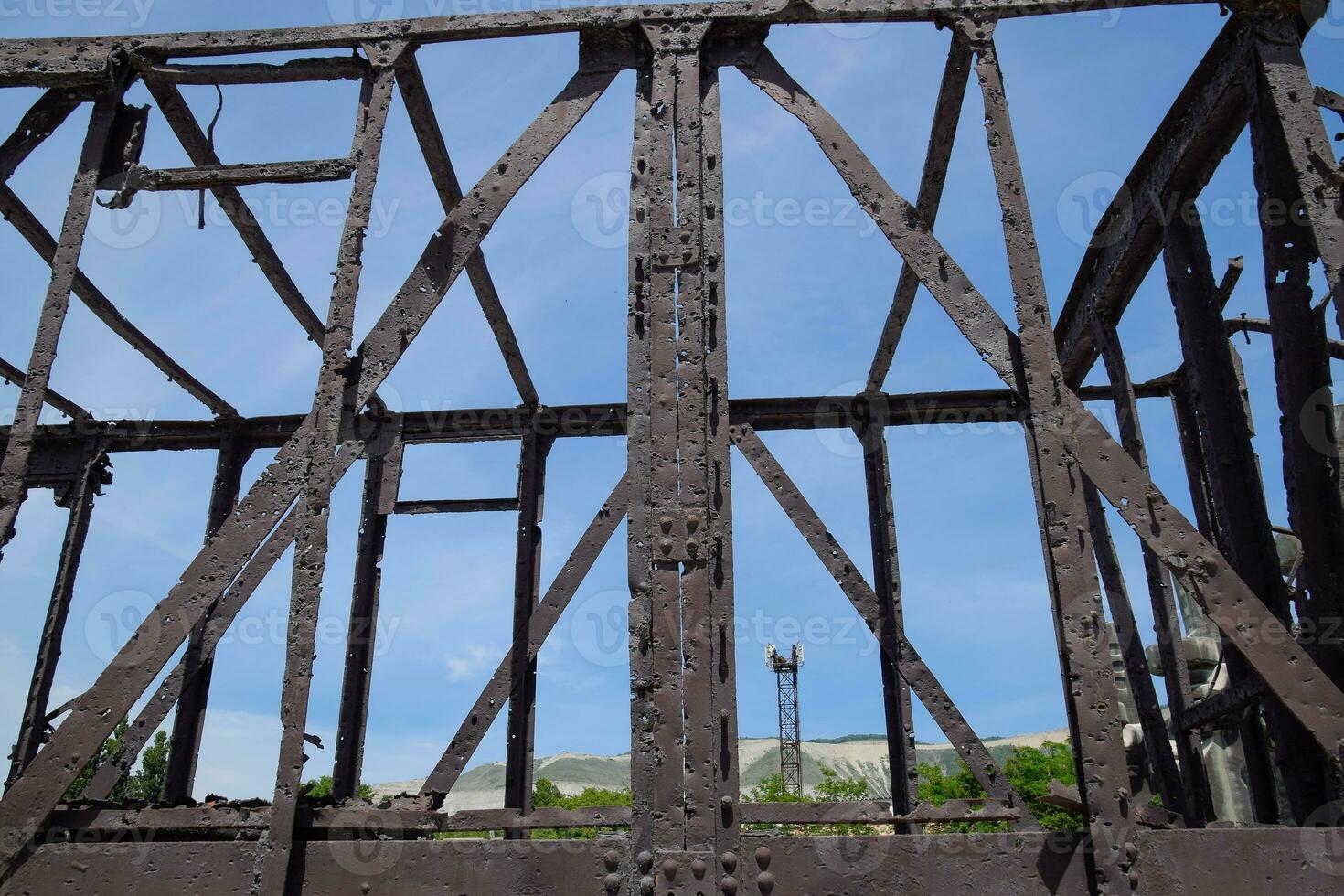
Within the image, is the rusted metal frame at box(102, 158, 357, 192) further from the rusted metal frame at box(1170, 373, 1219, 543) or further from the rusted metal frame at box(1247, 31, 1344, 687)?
the rusted metal frame at box(1170, 373, 1219, 543)

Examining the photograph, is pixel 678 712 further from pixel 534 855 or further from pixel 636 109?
pixel 636 109

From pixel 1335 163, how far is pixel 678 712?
417 cm

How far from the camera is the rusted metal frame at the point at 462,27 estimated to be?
502cm

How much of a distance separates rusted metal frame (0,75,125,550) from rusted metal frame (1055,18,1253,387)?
20.6ft

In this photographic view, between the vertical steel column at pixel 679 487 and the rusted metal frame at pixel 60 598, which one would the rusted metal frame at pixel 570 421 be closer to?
the rusted metal frame at pixel 60 598

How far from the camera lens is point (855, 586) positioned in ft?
25.8

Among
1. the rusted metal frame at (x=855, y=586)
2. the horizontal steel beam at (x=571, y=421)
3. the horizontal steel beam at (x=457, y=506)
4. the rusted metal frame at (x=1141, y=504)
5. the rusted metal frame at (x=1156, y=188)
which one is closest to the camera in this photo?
the rusted metal frame at (x=1141, y=504)

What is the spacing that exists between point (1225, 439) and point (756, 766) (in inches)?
2471

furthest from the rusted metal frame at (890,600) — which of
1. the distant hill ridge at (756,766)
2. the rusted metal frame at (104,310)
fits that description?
the distant hill ridge at (756,766)

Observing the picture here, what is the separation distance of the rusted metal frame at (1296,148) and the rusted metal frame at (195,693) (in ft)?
26.7

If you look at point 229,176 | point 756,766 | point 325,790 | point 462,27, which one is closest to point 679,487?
point 462,27

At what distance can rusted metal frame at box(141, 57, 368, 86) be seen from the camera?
17.8ft

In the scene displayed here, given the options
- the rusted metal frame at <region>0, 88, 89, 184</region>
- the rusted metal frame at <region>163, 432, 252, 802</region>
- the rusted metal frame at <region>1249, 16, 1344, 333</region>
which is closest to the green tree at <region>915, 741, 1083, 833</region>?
the rusted metal frame at <region>163, 432, 252, 802</region>

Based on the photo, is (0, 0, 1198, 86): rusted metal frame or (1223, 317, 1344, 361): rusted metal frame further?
(1223, 317, 1344, 361): rusted metal frame
